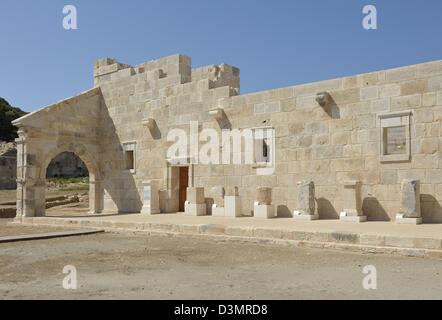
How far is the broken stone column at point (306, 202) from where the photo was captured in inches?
415

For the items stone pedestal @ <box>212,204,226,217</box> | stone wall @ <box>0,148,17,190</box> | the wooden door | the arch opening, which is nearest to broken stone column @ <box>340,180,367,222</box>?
stone pedestal @ <box>212,204,226,217</box>

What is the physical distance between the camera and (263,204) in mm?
11336

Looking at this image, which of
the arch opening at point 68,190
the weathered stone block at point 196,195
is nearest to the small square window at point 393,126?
the weathered stone block at point 196,195

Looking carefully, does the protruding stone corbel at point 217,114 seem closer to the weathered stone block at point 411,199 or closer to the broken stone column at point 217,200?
the broken stone column at point 217,200

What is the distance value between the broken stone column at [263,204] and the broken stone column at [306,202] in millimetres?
837

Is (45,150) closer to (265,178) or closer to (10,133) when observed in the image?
(265,178)

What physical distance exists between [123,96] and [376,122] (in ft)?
29.6

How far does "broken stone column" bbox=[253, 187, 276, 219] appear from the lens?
1127 centimetres

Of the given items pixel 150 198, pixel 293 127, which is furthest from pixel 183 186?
pixel 293 127

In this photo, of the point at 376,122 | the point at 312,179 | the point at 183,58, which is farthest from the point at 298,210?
the point at 183,58

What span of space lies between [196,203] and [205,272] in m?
7.23

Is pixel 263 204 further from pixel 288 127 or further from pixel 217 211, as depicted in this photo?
pixel 288 127

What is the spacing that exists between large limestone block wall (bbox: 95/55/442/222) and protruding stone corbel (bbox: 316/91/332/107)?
15 cm
